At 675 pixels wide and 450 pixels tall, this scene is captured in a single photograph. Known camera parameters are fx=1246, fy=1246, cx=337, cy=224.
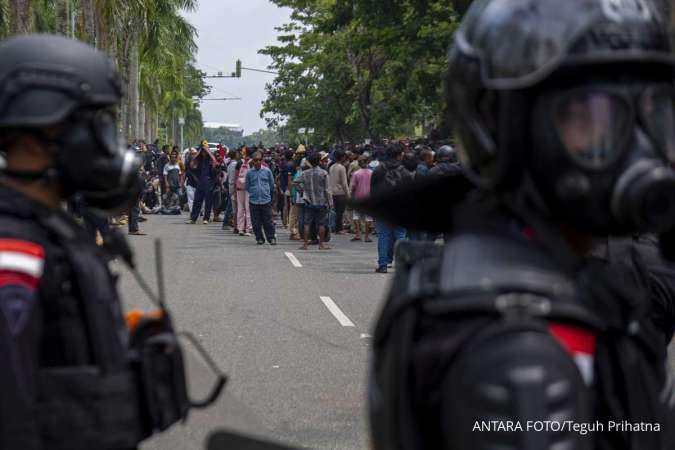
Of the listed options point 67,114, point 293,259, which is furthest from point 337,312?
point 67,114

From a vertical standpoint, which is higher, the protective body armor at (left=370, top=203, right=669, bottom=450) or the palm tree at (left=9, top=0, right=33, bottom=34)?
the palm tree at (left=9, top=0, right=33, bottom=34)

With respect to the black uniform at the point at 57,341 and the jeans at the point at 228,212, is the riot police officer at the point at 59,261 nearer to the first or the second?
the black uniform at the point at 57,341

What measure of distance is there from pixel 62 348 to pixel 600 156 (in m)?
1.43

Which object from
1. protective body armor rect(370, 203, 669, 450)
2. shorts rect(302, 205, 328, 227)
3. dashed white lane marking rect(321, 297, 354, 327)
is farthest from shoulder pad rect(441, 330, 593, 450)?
shorts rect(302, 205, 328, 227)

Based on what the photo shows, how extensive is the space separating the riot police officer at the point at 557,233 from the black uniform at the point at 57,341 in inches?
41.7

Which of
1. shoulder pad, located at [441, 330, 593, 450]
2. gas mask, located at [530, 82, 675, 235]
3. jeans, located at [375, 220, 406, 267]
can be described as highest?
gas mask, located at [530, 82, 675, 235]

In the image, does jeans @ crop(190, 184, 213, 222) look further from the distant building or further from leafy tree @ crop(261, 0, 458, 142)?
the distant building

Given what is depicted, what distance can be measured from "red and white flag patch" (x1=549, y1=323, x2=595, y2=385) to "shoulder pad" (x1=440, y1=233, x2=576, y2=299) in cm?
4

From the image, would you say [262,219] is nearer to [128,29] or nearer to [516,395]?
[516,395]

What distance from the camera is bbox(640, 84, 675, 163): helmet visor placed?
1732 millimetres

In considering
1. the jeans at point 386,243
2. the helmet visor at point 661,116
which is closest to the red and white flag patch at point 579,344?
the helmet visor at point 661,116

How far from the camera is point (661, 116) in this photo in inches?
69.2

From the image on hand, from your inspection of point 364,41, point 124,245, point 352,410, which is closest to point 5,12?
point 364,41

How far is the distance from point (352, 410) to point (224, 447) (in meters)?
5.42
